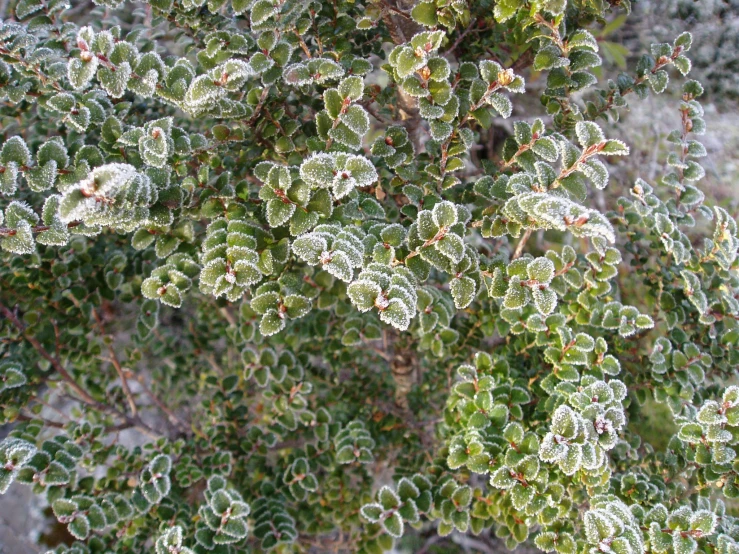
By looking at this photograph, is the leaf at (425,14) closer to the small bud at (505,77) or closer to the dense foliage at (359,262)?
the dense foliage at (359,262)

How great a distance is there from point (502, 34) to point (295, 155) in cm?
63

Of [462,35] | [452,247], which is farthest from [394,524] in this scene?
[462,35]

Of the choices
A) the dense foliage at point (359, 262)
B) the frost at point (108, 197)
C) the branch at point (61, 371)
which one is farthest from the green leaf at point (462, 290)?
the branch at point (61, 371)

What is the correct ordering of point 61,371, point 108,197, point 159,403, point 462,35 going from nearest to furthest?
1. point 108,197
2. point 462,35
3. point 61,371
4. point 159,403

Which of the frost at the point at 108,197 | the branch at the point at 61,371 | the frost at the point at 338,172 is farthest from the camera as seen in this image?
the branch at the point at 61,371

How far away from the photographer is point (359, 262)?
99 cm

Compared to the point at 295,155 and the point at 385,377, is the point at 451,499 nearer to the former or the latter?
the point at 385,377

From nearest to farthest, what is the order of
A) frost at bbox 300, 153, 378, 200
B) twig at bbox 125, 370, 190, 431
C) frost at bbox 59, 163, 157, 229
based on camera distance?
frost at bbox 59, 163, 157, 229 < frost at bbox 300, 153, 378, 200 < twig at bbox 125, 370, 190, 431

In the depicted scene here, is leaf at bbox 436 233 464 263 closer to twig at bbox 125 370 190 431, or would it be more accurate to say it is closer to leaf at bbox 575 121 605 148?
leaf at bbox 575 121 605 148

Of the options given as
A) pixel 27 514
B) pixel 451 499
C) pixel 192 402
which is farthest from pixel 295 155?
pixel 27 514

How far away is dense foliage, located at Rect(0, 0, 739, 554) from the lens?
1.04 metres

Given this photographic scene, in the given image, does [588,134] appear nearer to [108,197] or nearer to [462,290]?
[462,290]

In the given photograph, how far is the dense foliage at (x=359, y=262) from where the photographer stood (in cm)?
104

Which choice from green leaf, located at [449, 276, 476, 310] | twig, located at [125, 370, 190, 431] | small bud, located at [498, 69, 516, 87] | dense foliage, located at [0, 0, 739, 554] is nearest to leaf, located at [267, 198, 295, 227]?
dense foliage, located at [0, 0, 739, 554]
